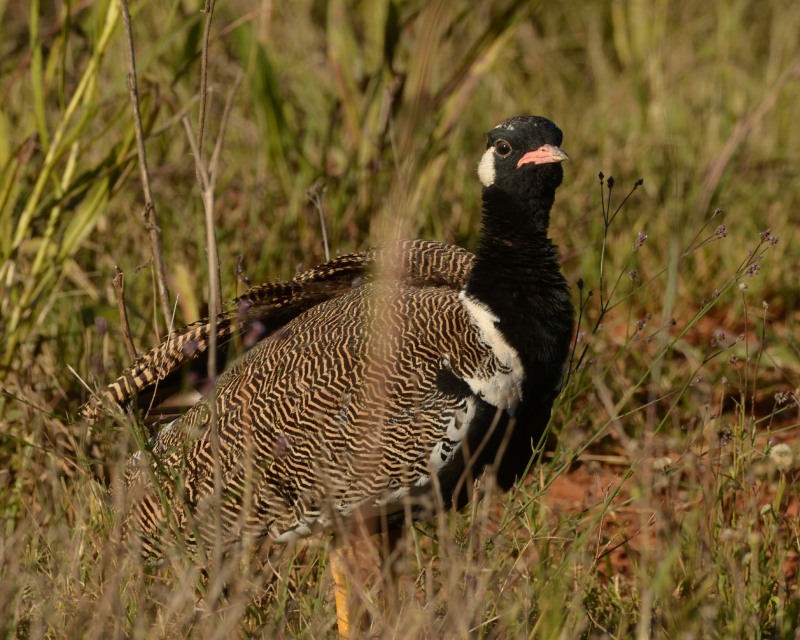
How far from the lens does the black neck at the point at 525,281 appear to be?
3.22m

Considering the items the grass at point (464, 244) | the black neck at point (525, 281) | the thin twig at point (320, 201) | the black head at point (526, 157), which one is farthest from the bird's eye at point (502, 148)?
the thin twig at point (320, 201)

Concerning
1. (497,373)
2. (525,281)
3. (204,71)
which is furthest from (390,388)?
(204,71)

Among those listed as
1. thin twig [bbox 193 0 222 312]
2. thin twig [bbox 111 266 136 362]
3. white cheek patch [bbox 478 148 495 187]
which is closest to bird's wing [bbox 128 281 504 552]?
thin twig [bbox 111 266 136 362]

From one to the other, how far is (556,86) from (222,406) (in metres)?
3.67

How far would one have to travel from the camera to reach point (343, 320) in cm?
332

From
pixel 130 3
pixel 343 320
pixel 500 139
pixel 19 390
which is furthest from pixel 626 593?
pixel 130 3

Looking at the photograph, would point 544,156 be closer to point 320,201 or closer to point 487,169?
point 487,169

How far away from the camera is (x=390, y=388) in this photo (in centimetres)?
318

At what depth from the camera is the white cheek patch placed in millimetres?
3471

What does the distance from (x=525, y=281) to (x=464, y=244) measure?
1570 millimetres

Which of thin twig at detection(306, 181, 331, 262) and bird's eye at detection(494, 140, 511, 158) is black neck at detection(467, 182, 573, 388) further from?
thin twig at detection(306, 181, 331, 262)

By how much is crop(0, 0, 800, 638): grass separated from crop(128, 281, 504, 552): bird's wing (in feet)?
0.54

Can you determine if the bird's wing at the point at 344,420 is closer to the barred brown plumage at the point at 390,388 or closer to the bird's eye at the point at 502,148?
the barred brown plumage at the point at 390,388

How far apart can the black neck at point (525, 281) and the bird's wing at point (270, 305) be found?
177mm
